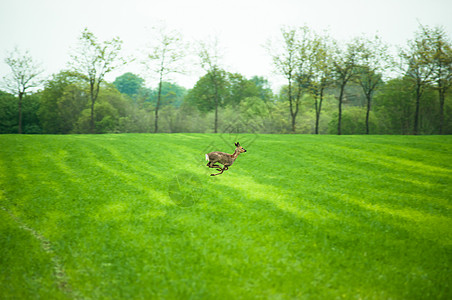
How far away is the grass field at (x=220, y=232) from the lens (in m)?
4.90

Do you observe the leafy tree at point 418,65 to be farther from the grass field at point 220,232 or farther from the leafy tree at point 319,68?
the grass field at point 220,232

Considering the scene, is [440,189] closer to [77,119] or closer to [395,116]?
[395,116]

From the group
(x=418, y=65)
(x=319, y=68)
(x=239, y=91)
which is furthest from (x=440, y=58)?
(x=239, y=91)

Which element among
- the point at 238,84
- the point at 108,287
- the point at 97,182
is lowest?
the point at 108,287

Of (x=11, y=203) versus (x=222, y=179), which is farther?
(x=222, y=179)

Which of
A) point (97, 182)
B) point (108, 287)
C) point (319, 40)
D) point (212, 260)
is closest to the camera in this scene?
point (108, 287)

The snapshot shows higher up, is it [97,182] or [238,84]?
[238,84]

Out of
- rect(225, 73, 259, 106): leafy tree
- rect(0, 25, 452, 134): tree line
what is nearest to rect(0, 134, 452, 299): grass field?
rect(0, 25, 452, 134): tree line

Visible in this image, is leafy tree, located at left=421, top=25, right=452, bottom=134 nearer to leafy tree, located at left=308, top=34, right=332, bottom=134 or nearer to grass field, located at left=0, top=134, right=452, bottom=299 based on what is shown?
leafy tree, located at left=308, top=34, right=332, bottom=134

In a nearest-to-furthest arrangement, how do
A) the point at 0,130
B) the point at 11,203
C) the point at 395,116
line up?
the point at 11,203, the point at 0,130, the point at 395,116

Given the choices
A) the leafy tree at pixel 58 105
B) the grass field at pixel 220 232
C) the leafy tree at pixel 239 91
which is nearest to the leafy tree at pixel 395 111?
the leafy tree at pixel 239 91

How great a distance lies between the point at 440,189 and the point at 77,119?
55082mm

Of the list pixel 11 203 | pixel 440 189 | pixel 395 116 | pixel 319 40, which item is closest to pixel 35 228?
pixel 11 203

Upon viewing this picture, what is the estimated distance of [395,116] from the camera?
50.8 m
